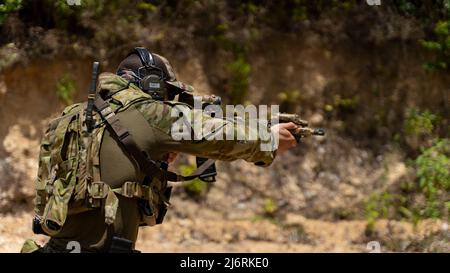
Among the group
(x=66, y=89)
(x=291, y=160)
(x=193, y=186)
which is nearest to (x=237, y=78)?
(x=291, y=160)

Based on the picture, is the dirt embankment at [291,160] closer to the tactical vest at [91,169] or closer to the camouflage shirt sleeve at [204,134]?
the tactical vest at [91,169]

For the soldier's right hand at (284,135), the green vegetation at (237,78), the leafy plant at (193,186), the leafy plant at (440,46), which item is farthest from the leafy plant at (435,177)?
the soldier's right hand at (284,135)

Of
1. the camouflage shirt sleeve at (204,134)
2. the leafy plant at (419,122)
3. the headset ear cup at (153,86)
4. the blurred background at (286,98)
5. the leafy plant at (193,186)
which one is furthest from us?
the leafy plant at (419,122)

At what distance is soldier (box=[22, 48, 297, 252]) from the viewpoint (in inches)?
109

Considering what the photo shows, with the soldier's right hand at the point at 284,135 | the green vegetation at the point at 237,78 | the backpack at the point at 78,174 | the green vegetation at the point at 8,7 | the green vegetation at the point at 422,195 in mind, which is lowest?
the backpack at the point at 78,174

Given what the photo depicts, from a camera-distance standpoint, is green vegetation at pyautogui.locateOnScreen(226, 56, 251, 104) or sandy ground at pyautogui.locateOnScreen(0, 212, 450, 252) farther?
green vegetation at pyautogui.locateOnScreen(226, 56, 251, 104)

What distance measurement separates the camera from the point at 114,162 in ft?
9.21

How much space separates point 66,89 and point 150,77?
3.96 m

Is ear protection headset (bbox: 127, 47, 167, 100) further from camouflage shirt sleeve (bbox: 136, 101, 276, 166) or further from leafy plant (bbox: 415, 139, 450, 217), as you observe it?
leafy plant (bbox: 415, 139, 450, 217)

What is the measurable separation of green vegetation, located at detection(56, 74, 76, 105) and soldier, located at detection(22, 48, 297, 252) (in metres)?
3.87

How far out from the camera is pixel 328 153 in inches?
306

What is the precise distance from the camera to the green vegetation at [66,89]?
6.75 meters

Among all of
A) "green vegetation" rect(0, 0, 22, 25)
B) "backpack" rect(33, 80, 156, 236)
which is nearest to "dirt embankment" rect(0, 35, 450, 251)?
"green vegetation" rect(0, 0, 22, 25)

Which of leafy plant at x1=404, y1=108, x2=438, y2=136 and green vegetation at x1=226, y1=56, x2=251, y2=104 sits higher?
green vegetation at x1=226, y1=56, x2=251, y2=104
